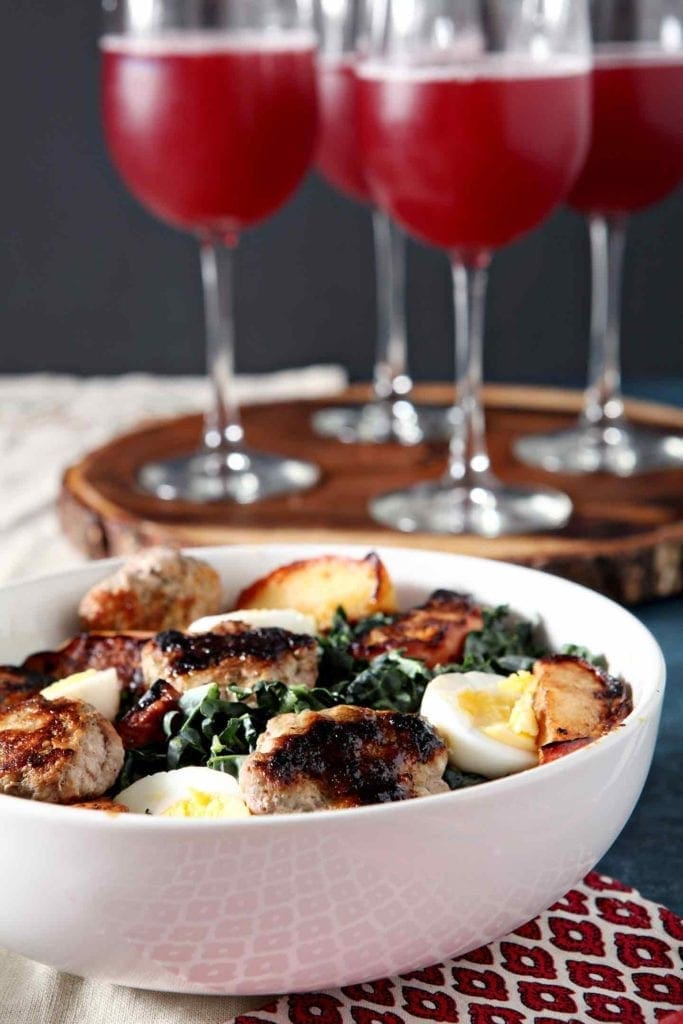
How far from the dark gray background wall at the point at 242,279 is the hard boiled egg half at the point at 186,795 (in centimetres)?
325

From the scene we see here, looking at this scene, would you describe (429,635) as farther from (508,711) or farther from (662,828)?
(662,828)

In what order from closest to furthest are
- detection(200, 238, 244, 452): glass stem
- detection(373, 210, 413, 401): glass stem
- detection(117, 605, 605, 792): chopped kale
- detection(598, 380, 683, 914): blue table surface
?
1. detection(117, 605, 605, 792): chopped kale
2. detection(598, 380, 683, 914): blue table surface
3. detection(200, 238, 244, 452): glass stem
4. detection(373, 210, 413, 401): glass stem

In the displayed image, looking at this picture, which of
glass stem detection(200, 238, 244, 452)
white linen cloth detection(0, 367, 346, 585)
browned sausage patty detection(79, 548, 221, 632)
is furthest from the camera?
glass stem detection(200, 238, 244, 452)

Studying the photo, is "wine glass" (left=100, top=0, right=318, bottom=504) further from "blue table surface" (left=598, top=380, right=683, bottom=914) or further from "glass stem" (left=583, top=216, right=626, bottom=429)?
"blue table surface" (left=598, top=380, right=683, bottom=914)

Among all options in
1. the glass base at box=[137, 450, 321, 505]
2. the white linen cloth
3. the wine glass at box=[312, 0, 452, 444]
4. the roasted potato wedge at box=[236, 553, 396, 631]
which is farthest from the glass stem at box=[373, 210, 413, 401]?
the roasted potato wedge at box=[236, 553, 396, 631]

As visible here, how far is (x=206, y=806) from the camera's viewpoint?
3.22 feet

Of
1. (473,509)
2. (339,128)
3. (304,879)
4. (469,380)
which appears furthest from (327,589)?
(339,128)

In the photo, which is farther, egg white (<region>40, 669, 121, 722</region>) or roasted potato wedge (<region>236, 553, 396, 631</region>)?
roasted potato wedge (<region>236, 553, 396, 631</region>)

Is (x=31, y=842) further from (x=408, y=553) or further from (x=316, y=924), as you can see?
(x=408, y=553)

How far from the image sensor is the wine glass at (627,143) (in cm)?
222

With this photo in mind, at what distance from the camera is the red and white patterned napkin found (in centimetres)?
99

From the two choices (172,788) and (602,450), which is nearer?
(172,788)

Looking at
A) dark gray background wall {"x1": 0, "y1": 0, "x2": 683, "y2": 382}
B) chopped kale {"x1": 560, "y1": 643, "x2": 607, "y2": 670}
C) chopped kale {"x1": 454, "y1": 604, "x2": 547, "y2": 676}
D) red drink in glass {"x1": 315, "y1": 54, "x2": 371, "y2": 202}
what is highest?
red drink in glass {"x1": 315, "y1": 54, "x2": 371, "y2": 202}

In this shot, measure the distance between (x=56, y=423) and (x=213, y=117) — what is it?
919mm
